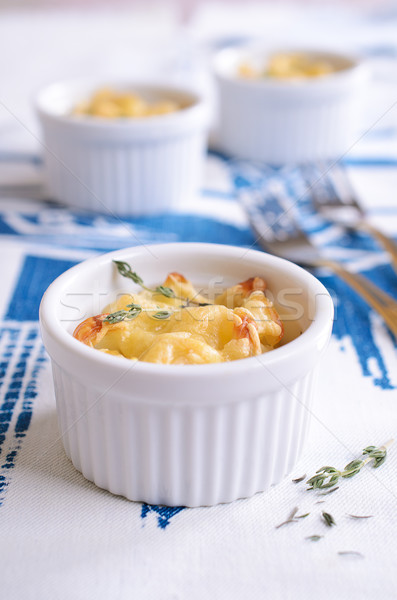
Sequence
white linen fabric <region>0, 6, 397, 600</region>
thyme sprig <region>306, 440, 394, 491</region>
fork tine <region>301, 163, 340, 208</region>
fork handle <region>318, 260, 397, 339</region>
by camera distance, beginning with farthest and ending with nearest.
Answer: fork tine <region>301, 163, 340, 208</region>, fork handle <region>318, 260, 397, 339</region>, thyme sprig <region>306, 440, 394, 491</region>, white linen fabric <region>0, 6, 397, 600</region>

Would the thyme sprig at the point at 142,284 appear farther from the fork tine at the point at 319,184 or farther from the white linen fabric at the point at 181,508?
the fork tine at the point at 319,184

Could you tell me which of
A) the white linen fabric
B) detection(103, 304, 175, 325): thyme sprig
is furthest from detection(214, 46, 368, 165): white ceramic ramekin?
detection(103, 304, 175, 325): thyme sprig

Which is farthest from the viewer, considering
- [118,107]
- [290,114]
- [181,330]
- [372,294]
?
[290,114]

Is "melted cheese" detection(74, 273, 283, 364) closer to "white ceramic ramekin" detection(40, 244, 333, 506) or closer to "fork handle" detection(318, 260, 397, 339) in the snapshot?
"white ceramic ramekin" detection(40, 244, 333, 506)

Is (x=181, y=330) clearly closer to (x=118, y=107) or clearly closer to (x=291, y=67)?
(x=118, y=107)

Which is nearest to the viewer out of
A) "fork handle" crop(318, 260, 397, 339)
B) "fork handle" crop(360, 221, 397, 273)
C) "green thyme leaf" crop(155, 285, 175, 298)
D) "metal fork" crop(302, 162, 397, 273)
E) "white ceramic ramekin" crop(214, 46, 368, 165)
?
"green thyme leaf" crop(155, 285, 175, 298)

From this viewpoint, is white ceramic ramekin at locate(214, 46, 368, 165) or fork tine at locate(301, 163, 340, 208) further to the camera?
white ceramic ramekin at locate(214, 46, 368, 165)

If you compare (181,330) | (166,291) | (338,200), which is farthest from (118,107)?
(181,330)
